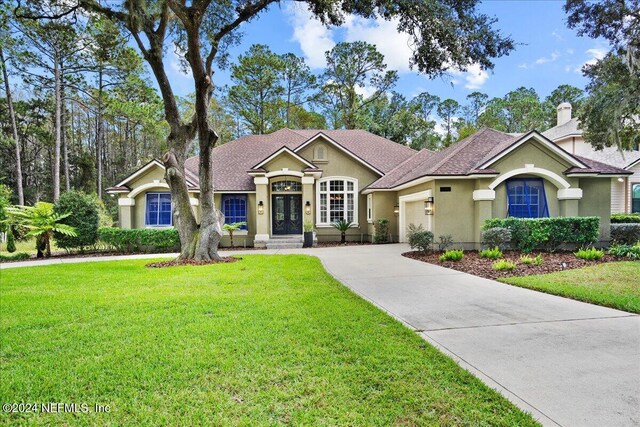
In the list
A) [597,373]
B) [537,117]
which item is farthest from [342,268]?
[537,117]

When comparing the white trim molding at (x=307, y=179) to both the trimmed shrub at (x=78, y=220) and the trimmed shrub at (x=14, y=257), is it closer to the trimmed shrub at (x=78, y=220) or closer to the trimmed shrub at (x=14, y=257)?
the trimmed shrub at (x=78, y=220)

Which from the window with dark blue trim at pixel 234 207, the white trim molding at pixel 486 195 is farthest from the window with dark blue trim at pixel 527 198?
the window with dark blue trim at pixel 234 207

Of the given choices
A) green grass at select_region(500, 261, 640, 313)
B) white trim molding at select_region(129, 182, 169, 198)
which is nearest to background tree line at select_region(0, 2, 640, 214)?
white trim molding at select_region(129, 182, 169, 198)

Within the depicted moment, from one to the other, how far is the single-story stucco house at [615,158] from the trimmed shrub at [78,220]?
22991 mm

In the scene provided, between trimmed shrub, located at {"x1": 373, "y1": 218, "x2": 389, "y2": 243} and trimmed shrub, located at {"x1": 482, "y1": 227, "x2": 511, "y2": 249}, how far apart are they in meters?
5.91

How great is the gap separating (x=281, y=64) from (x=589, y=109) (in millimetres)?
23329

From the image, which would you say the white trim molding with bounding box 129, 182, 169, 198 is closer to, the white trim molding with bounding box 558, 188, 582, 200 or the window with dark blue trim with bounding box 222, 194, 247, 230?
the window with dark blue trim with bounding box 222, 194, 247, 230

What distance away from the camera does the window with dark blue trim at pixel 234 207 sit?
57.4 ft

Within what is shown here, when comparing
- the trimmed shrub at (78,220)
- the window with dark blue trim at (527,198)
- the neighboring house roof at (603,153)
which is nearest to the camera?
the window with dark blue trim at (527,198)

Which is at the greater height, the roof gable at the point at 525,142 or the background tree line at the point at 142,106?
the background tree line at the point at 142,106

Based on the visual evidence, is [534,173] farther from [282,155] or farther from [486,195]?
[282,155]

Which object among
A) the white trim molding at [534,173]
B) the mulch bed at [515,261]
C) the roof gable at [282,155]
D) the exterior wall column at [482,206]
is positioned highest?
the roof gable at [282,155]

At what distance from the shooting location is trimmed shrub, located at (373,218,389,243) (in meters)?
16.8

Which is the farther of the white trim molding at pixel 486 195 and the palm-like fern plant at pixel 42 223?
the palm-like fern plant at pixel 42 223
